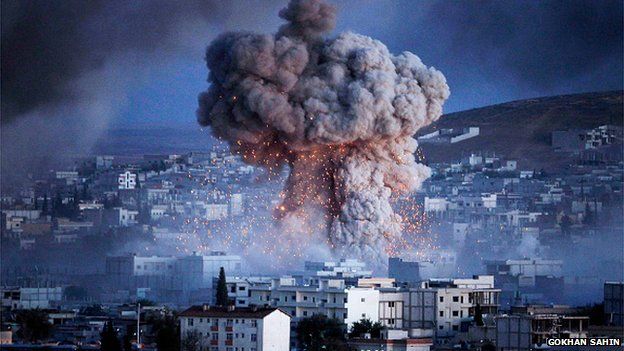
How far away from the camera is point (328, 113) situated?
46.7m

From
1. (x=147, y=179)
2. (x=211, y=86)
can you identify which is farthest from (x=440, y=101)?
(x=147, y=179)

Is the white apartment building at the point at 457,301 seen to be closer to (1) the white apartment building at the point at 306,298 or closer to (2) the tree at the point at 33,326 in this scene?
(1) the white apartment building at the point at 306,298

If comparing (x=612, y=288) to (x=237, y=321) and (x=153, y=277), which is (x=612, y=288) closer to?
(x=237, y=321)

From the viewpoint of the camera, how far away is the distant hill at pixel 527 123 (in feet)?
261

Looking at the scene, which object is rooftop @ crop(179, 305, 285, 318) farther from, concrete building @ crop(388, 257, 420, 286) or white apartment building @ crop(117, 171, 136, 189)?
white apartment building @ crop(117, 171, 136, 189)

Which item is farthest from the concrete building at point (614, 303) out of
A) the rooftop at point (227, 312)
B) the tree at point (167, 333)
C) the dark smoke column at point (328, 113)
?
the tree at point (167, 333)

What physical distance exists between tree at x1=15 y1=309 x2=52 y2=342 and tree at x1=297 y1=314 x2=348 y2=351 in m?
4.23

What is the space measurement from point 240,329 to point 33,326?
5.46 metres

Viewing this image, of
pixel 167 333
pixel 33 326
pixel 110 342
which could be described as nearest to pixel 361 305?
pixel 167 333

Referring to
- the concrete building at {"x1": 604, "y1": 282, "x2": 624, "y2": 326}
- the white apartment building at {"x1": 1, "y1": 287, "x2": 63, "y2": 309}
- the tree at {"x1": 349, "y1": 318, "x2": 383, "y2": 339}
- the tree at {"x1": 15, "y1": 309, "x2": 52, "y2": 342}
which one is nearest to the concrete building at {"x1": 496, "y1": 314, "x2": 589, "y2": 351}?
the tree at {"x1": 349, "y1": 318, "x2": 383, "y2": 339}

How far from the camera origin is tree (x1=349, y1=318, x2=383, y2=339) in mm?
39625

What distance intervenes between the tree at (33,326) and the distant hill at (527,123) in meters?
35.2

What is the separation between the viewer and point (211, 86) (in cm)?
4834

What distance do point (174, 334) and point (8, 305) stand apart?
11.5 m
